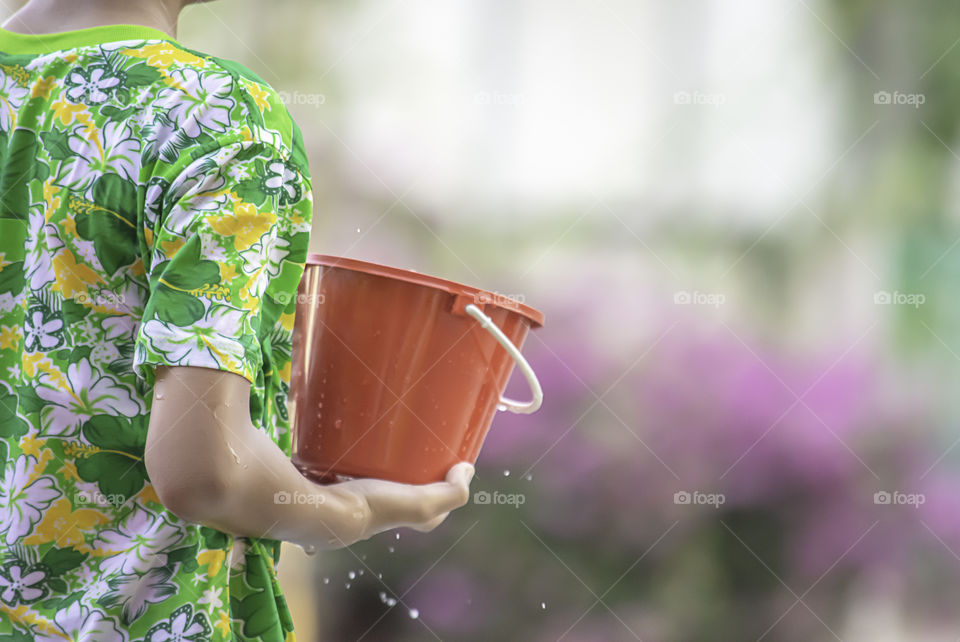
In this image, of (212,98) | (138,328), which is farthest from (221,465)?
(212,98)

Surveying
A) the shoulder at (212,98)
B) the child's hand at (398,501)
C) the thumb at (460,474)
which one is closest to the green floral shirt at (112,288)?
the shoulder at (212,98)

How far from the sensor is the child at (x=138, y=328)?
55 cm

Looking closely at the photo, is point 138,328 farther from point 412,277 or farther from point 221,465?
point 412,277

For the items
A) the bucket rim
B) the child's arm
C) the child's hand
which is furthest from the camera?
the bucket rim

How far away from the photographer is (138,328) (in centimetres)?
60

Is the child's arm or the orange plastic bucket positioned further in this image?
the orange plastic bucket

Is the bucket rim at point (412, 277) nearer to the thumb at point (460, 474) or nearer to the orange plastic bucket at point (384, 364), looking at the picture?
the orange plastic bucket at point (384, 364)

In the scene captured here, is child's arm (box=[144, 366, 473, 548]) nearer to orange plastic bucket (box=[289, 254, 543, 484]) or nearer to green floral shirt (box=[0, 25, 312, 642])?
green floral shirt (box=[0, 25, 312, 642])

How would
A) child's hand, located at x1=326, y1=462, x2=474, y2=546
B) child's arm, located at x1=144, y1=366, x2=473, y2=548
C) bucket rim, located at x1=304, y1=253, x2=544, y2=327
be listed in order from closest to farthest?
1. child's arm, located at x1=144, y1=366, x2=473, y2=548
2. child's hand, located at x1=326, y1=462, x2=474, y2=546
3. bucket rim, located at x1=304, y1=253, x2=544, y2=327

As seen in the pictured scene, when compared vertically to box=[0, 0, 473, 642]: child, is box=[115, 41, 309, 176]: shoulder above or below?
above

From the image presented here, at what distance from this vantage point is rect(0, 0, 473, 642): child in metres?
0.55

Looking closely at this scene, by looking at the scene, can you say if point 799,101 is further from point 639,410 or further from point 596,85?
point 639,410

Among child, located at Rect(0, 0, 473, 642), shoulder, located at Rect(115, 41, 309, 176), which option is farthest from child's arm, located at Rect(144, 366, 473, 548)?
shoulder, located at Rect(115, 41, 309, 176)

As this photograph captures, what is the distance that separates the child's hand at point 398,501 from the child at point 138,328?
0.05m
